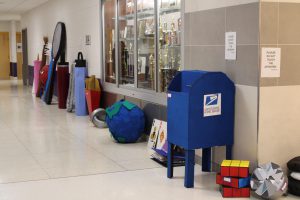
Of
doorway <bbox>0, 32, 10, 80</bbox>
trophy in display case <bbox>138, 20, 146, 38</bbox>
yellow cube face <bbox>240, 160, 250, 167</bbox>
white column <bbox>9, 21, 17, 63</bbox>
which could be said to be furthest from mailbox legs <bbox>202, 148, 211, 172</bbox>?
doorway <bbox>0, 32, 10, 80</bbox>

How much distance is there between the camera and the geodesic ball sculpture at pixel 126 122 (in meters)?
5.97

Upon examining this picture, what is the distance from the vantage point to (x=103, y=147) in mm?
5879

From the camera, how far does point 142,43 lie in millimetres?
6875

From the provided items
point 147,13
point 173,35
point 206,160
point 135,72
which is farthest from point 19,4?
point 206,160

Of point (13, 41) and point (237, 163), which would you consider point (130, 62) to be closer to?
point (237, 163)

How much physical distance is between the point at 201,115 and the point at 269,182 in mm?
854

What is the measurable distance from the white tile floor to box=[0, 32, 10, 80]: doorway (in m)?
15.5

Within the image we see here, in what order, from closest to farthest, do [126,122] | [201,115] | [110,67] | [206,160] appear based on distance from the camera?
[201,115], [206,160], [126,122], [110,67]

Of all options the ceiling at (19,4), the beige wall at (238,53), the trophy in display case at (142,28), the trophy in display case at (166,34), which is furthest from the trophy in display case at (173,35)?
the ceiling at (19,4)

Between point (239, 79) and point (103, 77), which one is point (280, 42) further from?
point (103, 77)

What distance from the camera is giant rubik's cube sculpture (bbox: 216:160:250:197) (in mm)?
3906

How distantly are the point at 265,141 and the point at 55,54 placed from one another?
8010 mm

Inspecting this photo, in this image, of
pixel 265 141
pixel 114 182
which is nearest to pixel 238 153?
pixel 265 141

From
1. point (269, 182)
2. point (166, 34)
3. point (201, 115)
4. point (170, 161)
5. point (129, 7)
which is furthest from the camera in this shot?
point (129, 7)
